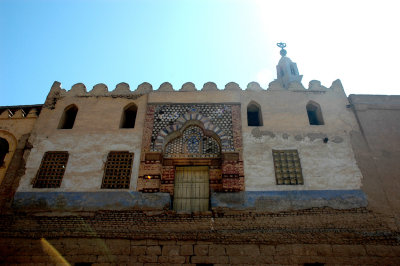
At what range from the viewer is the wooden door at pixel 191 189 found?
25.0 feet

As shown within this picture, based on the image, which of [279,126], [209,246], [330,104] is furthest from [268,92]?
[209,246]

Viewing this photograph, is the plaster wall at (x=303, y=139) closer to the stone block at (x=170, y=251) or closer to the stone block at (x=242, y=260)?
the stone block at (x=242, y=260)

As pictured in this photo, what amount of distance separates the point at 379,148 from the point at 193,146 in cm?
556

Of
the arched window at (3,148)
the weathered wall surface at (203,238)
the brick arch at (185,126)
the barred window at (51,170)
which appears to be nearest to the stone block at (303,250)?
the weathered wall surface at (203,238)

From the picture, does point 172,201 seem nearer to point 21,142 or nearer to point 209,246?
point 209,246

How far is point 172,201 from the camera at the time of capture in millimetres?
7641

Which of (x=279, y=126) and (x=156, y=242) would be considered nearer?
(x=156, y=242)

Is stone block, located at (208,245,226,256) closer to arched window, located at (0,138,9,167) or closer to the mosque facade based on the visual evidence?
the mosque facade

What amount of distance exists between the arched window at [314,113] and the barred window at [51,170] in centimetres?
786

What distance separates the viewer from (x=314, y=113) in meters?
9.41

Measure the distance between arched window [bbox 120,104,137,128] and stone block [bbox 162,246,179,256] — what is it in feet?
14.0

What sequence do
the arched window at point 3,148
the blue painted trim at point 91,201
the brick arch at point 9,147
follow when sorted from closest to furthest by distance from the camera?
1. the blue painted trim at point 91,201
2. the brick arch at point 9,147
3. the arched window at point 3,148

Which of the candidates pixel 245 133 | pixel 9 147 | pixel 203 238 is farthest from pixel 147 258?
pixel 9 147

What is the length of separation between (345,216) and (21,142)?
964 centimetres
